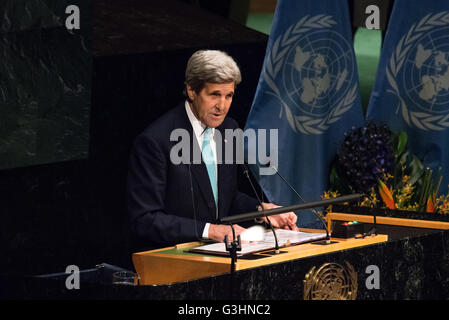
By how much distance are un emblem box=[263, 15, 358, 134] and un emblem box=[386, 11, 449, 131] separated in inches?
11.9

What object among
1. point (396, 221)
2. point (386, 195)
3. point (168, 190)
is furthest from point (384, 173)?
point (168, 190)

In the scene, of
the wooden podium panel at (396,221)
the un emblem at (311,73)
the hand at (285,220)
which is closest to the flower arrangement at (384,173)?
the un emblem at (311,73)

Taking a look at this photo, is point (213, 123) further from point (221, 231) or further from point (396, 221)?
point (396, 221)

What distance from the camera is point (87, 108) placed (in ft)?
16.5

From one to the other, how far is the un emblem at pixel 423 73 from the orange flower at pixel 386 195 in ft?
2.17

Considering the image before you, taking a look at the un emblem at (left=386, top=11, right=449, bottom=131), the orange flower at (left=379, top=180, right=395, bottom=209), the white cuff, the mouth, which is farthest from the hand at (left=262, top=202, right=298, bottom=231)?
the un emblem at (left=386, top=11, right=449, bottom=131)

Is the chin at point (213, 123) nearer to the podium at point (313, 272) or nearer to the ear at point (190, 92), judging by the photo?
the ear at point (190, 92)

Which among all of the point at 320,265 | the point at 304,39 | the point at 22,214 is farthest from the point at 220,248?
the point at 304,39

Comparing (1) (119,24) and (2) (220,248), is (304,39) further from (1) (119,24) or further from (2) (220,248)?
(2) (220,248)

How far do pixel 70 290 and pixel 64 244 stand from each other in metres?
2.25

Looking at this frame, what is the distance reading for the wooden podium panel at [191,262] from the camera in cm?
315

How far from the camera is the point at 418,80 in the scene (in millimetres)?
5676

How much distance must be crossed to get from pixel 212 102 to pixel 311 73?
2.01 m

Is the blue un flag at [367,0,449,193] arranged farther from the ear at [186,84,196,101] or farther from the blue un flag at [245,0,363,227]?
the ear at [186,84,196,101]
